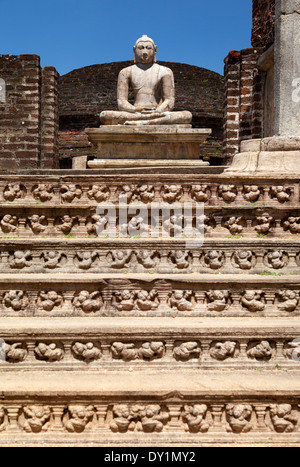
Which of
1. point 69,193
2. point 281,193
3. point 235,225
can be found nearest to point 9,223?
point 69,193

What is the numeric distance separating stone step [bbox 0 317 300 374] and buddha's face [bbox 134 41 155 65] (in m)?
4.22

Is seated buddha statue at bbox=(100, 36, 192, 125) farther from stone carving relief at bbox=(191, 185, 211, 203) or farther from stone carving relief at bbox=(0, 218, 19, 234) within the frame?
stone carving relief at bbox=(0, 218, 19, 234)

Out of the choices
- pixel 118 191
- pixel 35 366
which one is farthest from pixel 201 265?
pixel 35 366

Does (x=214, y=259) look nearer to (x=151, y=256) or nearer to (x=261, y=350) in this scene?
(x=151, y=256)

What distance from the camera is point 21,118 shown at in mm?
8055

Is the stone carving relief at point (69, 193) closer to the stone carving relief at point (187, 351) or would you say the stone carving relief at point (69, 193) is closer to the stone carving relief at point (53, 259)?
the stone carving relief at point (53, 259)

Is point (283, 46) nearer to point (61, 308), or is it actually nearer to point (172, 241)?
point (172, 241)

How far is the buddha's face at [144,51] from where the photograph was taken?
5867 millimetres

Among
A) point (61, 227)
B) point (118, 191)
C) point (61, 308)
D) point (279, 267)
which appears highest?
point (118, 191)

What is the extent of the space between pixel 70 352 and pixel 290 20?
366 cm

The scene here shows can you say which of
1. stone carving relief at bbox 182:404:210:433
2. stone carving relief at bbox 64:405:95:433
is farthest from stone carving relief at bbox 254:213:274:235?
stone carving relief at bbox 64:405:95:433

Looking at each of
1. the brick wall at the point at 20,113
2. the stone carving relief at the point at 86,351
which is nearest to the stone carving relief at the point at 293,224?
the stone carving relief at the point at 86,351

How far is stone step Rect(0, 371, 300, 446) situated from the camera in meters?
2.33
